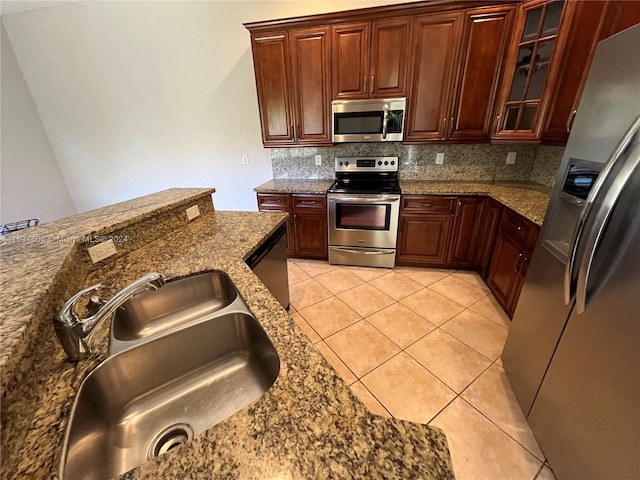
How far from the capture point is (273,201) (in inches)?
113

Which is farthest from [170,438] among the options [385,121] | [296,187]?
[385,121]

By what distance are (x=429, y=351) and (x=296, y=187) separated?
200cm

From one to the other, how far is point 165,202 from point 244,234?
0.53 metres

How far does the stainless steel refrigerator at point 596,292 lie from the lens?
78 centimetres

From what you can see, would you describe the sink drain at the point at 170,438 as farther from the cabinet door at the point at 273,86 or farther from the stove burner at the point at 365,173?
the cabinet door at the point at 273,86

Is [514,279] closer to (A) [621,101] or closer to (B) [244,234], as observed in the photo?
(A) [621,101]

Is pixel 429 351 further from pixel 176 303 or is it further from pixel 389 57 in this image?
pixel 389 57

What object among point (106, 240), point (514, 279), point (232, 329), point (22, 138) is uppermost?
point (22, 138)

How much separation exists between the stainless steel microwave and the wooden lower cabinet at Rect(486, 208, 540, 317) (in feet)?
4.15

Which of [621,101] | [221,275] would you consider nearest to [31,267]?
[221,275]

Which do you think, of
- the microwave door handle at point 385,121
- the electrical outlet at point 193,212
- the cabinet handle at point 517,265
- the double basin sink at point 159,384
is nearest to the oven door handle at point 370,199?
the microwave door handle at point 385,121

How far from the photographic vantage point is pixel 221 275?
3.81ft

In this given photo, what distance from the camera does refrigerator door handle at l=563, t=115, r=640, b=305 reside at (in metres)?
0.77

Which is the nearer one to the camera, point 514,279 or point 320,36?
point 514,279
